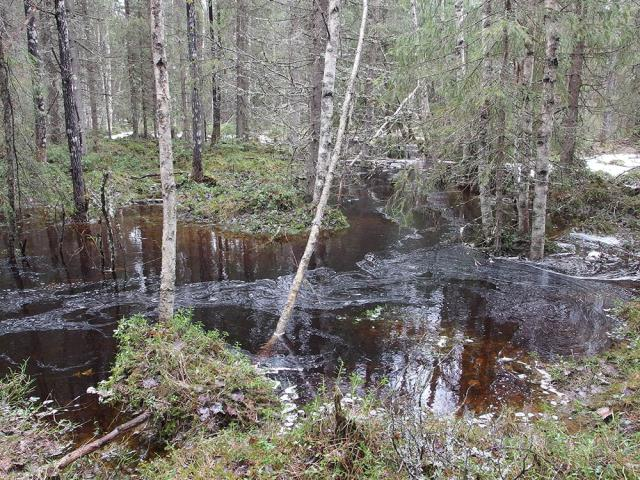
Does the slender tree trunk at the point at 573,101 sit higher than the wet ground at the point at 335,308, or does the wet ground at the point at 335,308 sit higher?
the slender tree trunk at the point at 573,101

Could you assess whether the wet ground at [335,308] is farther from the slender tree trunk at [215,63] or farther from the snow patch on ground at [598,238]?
the slender tree trunk at [215,63]

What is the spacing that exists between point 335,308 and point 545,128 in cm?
685

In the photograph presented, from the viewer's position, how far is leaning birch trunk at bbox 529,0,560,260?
1005 cm

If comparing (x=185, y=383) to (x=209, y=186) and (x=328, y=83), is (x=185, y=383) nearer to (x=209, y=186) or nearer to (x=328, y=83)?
(x=328, y=83)

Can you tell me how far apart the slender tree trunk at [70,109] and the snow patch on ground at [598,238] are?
50.9 ft

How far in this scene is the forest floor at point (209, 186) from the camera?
1510 cm

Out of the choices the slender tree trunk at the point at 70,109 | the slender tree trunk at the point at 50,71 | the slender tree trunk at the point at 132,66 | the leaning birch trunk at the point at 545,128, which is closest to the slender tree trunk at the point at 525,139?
the leaning birch trunk at the point at 545,128

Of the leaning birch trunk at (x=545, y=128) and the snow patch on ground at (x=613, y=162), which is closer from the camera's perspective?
the leaning birch trunk at (x=545, y=128)

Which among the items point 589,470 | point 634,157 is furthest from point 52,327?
point 634,157

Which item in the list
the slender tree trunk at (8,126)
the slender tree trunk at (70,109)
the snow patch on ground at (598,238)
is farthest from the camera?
the slender tree trunk at (70,109)

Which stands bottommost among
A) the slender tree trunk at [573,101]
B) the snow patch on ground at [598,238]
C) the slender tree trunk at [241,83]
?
the snow patch on ground at [598,238]

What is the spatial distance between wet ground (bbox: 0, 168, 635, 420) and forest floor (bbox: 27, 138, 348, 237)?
4.94 ft

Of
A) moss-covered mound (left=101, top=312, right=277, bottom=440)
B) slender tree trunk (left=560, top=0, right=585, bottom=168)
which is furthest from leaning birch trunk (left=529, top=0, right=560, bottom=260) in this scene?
moss-covered mound (left=101, top=312, right=277, bottom=440)

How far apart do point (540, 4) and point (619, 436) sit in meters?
11.2
